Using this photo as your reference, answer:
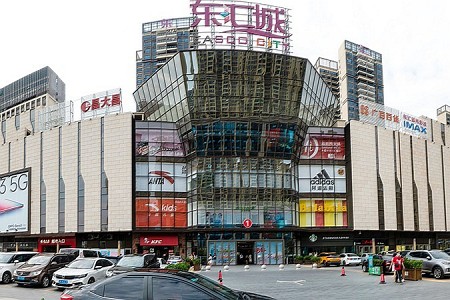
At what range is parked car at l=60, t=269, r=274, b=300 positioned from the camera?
967 centimetres

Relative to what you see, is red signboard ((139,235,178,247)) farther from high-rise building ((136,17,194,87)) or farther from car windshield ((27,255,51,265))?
high-rise building ((136,17,194,87))

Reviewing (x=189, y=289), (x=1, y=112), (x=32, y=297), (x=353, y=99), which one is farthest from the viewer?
(x=1, y=112)

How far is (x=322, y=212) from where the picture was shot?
65812 millimetres

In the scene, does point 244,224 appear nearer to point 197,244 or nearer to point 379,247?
point 197,244

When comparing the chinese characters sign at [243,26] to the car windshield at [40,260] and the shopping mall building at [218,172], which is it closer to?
the shopping mall building at [218,172]

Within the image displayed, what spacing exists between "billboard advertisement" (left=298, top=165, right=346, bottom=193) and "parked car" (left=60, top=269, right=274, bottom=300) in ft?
184

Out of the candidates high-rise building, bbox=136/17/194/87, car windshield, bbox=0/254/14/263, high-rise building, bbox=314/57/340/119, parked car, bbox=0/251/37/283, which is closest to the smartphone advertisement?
parked car, bbox=0/251/37/283

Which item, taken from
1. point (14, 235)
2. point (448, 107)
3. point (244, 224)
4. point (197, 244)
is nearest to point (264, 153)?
point (244, 224)

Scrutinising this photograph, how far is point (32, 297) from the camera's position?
2164 cm

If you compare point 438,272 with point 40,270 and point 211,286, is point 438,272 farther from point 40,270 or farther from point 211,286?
point 211,286

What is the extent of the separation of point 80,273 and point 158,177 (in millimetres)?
37869

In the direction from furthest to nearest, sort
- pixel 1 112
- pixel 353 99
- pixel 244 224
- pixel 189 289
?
pixel 1 112 < pixel 353 99 < pixel 244 224 < pixel 189 289

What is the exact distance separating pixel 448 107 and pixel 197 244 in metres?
75.6

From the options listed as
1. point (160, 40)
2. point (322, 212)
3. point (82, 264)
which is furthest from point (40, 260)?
point (160, 40)
